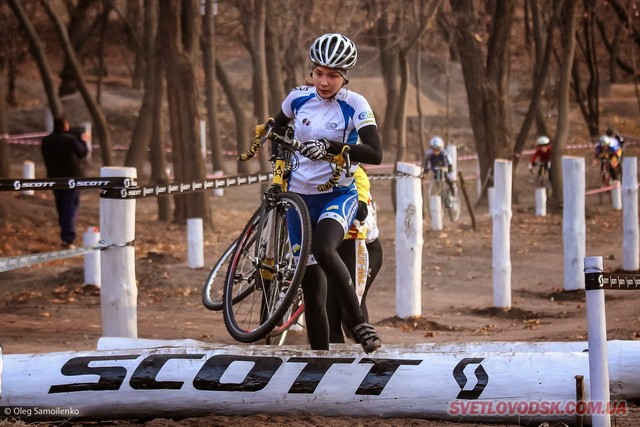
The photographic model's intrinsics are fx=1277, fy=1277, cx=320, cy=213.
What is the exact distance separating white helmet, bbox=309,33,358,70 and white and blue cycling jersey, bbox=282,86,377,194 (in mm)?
213

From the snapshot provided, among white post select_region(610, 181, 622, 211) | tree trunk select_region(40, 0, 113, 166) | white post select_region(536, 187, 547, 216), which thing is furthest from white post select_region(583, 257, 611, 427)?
white post select_region(610, 181, 622, 211)

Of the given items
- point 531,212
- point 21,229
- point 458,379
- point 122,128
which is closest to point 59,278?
point 21,229

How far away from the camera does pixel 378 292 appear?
647 inches

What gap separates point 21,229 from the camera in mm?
22172

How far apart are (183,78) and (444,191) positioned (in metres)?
6.51

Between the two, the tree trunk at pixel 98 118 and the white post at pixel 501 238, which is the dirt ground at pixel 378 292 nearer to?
the white post at pixel 501 238

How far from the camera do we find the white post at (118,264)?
900 centimetres

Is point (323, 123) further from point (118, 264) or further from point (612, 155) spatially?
point (612, 155)

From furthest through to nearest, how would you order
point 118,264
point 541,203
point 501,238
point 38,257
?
point 541,203 → point 501,238 → point 118,264 → point 38,257

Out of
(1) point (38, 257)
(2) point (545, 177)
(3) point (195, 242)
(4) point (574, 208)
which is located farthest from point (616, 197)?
(1) point (38, 257)

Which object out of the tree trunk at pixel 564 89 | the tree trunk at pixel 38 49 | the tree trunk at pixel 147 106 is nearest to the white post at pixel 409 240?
the tree trunk at pixel 147 106

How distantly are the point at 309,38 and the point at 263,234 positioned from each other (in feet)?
97.5

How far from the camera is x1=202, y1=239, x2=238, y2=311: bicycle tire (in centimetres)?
866

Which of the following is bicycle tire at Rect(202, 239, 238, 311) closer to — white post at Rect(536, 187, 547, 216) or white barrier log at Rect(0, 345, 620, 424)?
white barrier log at Rect(0, 345, 620, 424)
